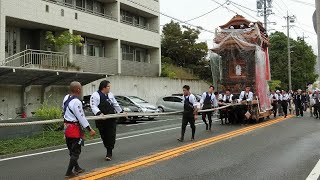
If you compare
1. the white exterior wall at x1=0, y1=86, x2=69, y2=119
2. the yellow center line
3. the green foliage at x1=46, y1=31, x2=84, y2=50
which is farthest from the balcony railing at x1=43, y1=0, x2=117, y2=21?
the yellow center line

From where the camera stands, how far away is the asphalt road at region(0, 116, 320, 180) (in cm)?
796

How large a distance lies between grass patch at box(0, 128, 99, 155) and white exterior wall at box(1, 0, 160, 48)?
1079 centimetres

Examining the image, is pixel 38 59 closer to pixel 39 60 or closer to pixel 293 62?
pixel 39 60

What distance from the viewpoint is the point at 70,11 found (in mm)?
27453

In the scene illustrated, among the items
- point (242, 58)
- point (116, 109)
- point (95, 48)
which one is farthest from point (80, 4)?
point (116, 109)

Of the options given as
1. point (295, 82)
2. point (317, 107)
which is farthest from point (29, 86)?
point (295, 82)

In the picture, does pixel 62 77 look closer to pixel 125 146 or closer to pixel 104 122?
pixel 125 146

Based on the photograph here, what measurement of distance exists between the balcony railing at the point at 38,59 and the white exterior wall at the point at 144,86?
2.38 meters

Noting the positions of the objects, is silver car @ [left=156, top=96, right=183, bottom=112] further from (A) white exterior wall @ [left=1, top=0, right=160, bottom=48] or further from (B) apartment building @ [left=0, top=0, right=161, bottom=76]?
(A) white exterior wall @ [left=1, top=0, right=160, bottom=48]

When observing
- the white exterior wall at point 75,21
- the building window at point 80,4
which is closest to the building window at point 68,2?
the building window at point 80,4

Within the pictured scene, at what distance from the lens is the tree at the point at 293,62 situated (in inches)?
2391

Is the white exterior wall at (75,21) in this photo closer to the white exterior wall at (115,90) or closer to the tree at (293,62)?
the white exterior wall at (115,90)

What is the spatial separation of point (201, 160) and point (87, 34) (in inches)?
873

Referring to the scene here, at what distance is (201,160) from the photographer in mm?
9484
